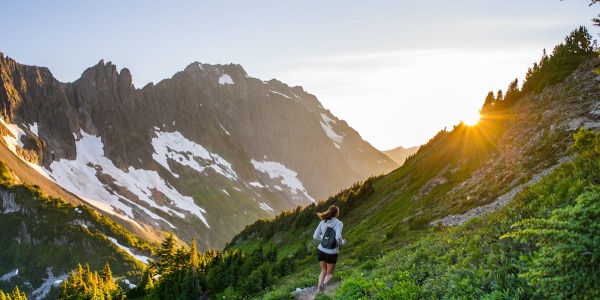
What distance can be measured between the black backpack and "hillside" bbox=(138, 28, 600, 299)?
5.36 ft

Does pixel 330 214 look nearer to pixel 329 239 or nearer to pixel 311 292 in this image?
pixel 329 239

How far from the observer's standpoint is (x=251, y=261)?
49469 mm

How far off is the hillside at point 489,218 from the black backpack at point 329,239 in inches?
64.3

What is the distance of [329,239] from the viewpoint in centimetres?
1627

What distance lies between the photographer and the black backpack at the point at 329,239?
53.2 ft

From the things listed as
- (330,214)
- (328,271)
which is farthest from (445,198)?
(330,214)

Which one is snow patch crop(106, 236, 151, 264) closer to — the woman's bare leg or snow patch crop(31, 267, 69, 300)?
snow patch crop(31, 267, 69, 300)

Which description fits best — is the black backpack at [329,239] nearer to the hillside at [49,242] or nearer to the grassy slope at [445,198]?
the grassy slope at [445,198]

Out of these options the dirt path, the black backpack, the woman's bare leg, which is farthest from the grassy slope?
the black backpack

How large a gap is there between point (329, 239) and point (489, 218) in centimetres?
587

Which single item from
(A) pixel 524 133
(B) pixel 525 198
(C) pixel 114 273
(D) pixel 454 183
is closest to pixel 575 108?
(A) pixel 524 133

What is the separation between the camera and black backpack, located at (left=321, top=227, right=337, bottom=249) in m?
16.2

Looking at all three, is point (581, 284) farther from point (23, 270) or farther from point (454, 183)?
point (23, 270)

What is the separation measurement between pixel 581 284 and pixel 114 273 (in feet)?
554
